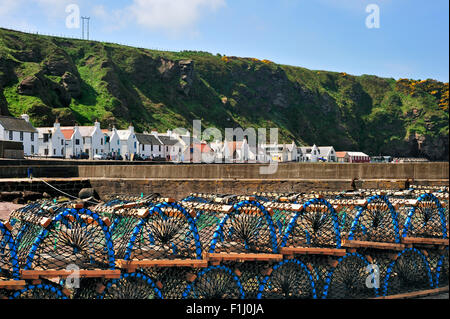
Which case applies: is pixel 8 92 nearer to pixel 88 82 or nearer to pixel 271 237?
pixel 88 82

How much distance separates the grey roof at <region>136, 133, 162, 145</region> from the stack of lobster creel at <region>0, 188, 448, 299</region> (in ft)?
232

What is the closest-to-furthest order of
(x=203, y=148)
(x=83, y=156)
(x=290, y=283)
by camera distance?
(x=290, y=283)
(x=83, y=156)
(x=203, y=148)

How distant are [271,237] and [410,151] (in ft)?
531

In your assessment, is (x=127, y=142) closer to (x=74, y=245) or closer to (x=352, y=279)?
(x=352, y=279)

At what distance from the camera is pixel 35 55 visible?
100062mm

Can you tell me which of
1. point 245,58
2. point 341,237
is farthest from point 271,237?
point 245,58

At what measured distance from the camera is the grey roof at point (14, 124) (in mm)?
51812

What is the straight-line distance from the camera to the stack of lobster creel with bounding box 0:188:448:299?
19.9 feet

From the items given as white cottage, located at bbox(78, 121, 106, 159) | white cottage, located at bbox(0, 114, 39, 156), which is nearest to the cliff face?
white cottage, located at bbox(78, 121, 106, 159)

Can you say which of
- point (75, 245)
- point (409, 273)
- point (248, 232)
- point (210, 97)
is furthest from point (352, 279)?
point (210, 97)

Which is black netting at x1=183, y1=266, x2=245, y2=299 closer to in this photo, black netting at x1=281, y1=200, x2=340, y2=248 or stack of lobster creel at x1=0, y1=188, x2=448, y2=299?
stack of lobster creel at x1=0, y1=188, x2=448, y2=299

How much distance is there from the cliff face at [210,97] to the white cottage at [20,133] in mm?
16042

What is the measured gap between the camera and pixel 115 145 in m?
73.3

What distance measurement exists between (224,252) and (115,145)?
225 ft
